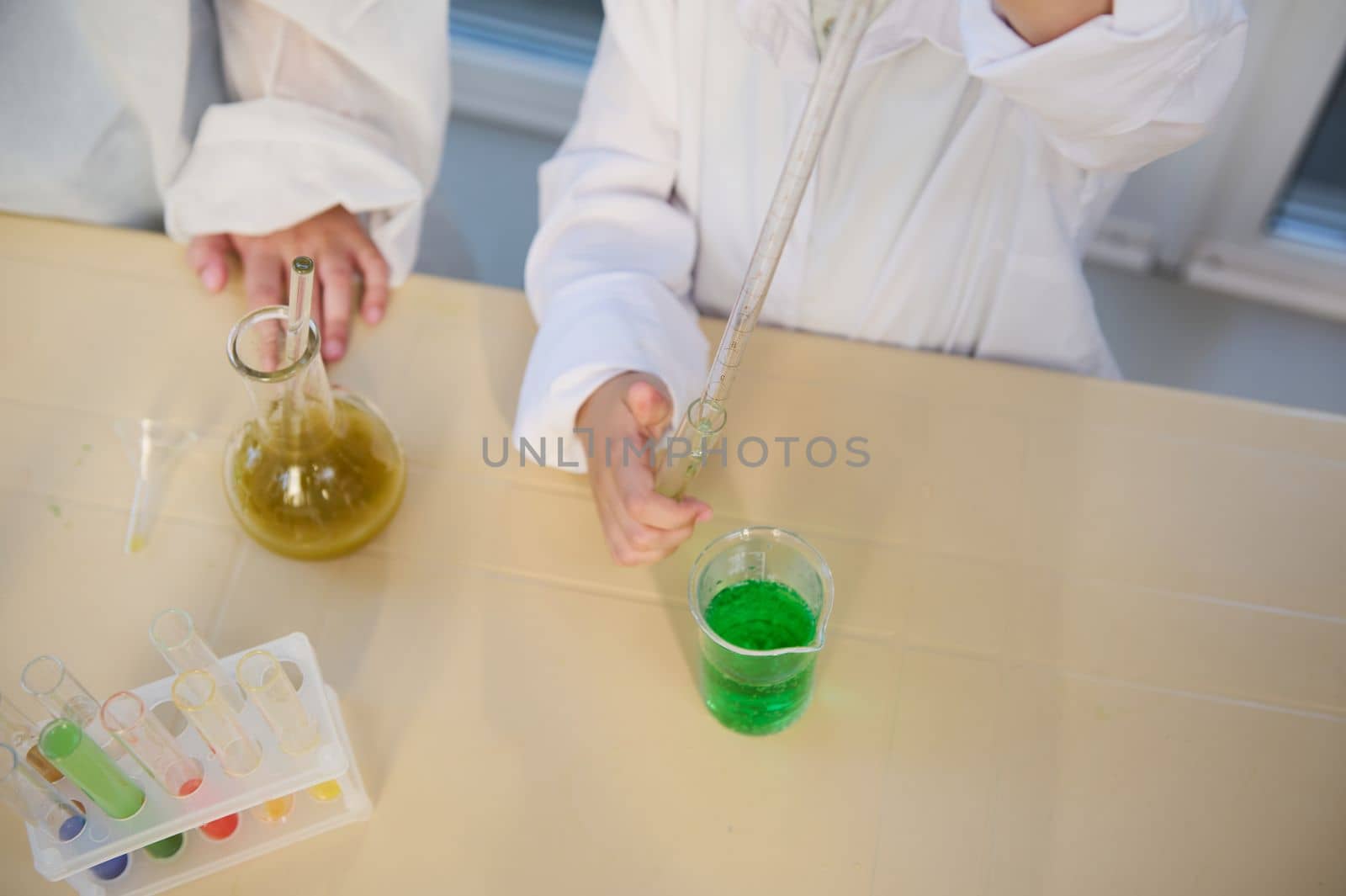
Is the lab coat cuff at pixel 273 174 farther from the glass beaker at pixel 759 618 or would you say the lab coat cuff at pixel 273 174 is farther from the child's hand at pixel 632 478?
the glass beaker at pixel 759 618

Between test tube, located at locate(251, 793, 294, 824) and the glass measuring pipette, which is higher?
the glass measuring pipette

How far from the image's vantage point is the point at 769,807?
615mm

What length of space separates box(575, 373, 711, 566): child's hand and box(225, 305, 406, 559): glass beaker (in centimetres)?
13

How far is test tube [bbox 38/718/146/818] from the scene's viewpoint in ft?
1.62

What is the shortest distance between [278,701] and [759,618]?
28cm

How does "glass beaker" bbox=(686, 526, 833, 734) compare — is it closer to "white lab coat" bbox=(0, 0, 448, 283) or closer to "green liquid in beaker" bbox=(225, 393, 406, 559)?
"green liquid in beaker" bbox=(225, 393, 406, 559)

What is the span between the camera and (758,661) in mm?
580

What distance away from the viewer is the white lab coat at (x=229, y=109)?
82cm

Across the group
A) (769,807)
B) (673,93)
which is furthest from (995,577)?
(673,93)

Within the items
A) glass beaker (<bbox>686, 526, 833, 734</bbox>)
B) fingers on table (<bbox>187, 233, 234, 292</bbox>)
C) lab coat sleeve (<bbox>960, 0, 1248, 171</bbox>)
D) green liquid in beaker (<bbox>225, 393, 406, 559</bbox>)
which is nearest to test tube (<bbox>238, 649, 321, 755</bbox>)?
green liquid in beaker (<bbox>225, 393, 406, 559</bbox>)

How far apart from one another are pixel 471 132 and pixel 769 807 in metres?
1.29

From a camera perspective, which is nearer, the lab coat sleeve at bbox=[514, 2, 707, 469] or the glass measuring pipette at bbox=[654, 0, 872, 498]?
the glass measuring pipette at bbox=[654, 0, 872, 498]

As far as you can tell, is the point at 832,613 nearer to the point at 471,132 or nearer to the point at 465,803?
the point at 465,803

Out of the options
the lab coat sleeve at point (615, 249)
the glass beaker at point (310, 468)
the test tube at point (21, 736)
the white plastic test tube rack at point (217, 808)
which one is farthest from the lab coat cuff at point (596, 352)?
the test tube at point (21, 736)
